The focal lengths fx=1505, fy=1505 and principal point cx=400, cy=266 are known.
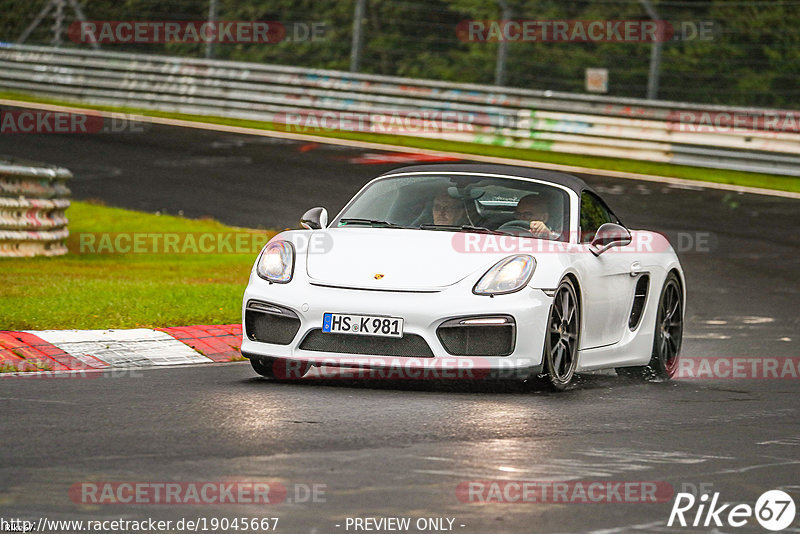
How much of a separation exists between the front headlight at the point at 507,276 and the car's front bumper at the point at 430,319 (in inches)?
1.8

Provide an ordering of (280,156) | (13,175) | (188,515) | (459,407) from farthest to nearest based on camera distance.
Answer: (280,156), (13,175), (459,407), (188,515)

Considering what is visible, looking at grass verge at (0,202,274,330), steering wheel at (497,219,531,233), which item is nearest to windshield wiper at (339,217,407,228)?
steering wheel at (497,219,531,233)

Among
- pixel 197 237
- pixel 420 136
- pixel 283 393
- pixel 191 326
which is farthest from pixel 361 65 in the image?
pixel 283 393

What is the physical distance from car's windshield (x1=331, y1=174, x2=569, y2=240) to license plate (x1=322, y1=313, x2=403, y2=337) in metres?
1.11

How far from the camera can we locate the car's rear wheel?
8.53m

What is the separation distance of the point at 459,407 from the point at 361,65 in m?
18.3

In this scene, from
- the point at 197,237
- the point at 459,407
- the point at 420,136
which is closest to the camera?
the point at 459,407

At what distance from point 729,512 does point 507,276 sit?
3096 millimetres

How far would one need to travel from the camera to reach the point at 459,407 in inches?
310

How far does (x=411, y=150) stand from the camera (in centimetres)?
2420

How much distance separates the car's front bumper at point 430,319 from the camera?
8203mm

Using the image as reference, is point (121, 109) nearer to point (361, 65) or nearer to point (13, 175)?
point (361, 65)

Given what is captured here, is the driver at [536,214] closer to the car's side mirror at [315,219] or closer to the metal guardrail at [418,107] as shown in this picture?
the car's side mirror at [315,219]

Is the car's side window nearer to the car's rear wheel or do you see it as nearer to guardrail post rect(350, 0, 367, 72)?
the car's rear wheel
